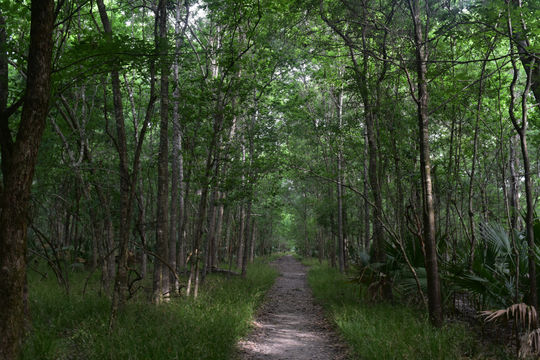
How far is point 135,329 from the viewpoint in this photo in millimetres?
5203

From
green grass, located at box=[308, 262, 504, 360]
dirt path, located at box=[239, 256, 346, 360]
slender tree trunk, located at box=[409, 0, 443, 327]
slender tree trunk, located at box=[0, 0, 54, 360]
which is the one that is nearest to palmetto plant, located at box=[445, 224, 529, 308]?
slender tree trunk, located at box=[409, 0, 443, 327]

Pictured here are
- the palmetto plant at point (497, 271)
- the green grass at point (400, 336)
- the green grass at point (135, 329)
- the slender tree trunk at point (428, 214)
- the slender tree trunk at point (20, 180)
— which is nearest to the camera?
the slender tree trunk at point (20, 180)

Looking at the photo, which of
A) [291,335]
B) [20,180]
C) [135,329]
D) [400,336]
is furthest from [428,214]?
[20,180]

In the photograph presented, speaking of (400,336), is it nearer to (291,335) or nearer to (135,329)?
(291,335)

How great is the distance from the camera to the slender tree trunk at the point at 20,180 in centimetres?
290

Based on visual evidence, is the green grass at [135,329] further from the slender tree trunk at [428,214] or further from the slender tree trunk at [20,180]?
the slender tree trunk at [428,214]

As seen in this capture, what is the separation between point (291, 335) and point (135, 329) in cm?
329

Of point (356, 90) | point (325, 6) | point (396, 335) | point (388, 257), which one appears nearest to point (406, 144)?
point (356, 90)

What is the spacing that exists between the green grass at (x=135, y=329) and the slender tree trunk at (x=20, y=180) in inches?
59.1

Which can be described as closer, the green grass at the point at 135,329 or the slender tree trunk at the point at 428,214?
the green grass at the point at 135,329

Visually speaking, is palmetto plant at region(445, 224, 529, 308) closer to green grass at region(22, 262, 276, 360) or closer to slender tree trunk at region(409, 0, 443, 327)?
slender tree trunk at region(409, 0, 443, 327)

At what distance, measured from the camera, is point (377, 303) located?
8336 mm

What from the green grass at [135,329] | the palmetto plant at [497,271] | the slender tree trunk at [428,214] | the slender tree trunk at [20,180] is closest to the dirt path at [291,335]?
the green grass at [135,329]

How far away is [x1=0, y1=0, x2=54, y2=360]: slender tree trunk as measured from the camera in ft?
9.52
